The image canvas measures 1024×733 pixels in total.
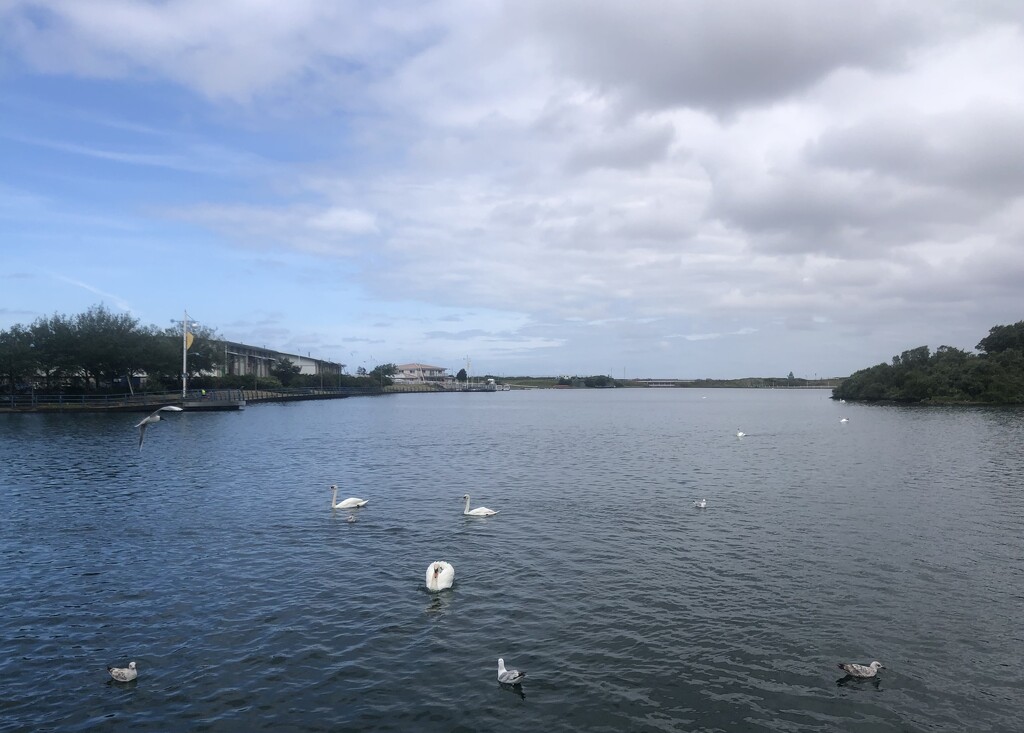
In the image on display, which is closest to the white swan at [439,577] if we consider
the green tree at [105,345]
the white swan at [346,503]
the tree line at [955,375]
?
the white swan at [346,503]

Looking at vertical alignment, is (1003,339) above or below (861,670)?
above

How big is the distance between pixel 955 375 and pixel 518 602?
442 feet

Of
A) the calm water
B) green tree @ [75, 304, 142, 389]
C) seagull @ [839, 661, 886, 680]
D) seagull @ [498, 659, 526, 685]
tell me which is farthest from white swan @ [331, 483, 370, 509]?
green tree @ [75, 304, 142, 389]

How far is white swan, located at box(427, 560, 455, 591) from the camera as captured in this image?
58.9ft

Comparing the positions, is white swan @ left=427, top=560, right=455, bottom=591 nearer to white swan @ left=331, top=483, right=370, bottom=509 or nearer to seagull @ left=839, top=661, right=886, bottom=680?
seagull @ left=839, top=661, right=886, bottom=680

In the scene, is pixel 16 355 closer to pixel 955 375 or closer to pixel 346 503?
pixel 346 503

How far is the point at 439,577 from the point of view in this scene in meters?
18.0

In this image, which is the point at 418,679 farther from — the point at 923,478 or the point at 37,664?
the point at 923,478

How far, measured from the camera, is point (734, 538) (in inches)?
939

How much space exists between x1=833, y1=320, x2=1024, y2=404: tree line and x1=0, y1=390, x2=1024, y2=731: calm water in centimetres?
9976

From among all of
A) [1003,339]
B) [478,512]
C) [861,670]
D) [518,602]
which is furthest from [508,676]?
[1003,339]

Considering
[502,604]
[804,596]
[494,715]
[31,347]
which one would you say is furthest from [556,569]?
[31,347]

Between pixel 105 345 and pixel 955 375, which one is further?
pixel 955 375

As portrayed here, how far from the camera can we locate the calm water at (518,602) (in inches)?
484
